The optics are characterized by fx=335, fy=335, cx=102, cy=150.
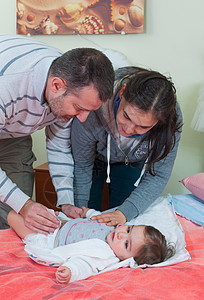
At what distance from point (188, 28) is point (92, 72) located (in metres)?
1.59

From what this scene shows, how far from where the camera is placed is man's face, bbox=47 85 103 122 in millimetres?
1240

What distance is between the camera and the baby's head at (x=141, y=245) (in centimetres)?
138

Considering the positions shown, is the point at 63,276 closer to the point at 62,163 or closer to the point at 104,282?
the point at 104,282

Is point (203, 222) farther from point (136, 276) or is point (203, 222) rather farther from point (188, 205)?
point (136, 276)

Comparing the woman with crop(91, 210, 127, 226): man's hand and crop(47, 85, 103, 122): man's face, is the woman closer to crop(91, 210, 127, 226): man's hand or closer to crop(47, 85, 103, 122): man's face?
crop(91, 210, 127, 226): man's hand

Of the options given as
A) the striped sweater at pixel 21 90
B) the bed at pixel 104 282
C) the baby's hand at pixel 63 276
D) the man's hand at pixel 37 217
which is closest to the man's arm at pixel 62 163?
the striped sweater at pixel 21 90

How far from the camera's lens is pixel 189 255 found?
136 centimetres

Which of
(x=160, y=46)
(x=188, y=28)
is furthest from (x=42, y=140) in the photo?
(x=188, y=28)

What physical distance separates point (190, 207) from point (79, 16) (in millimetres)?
1693

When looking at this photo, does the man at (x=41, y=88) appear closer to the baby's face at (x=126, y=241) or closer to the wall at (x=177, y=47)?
the baby's face at (x=126, y=241)

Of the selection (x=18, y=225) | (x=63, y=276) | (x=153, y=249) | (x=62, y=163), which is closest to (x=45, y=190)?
(x=62, y=163)

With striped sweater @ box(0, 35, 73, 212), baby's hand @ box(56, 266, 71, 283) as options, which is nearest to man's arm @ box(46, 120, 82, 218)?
striped sweater @ box(0, 35, 73, 212)

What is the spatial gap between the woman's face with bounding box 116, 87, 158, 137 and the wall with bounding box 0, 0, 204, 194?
4.09 ft

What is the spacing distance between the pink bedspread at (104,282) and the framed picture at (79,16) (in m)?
1.84
